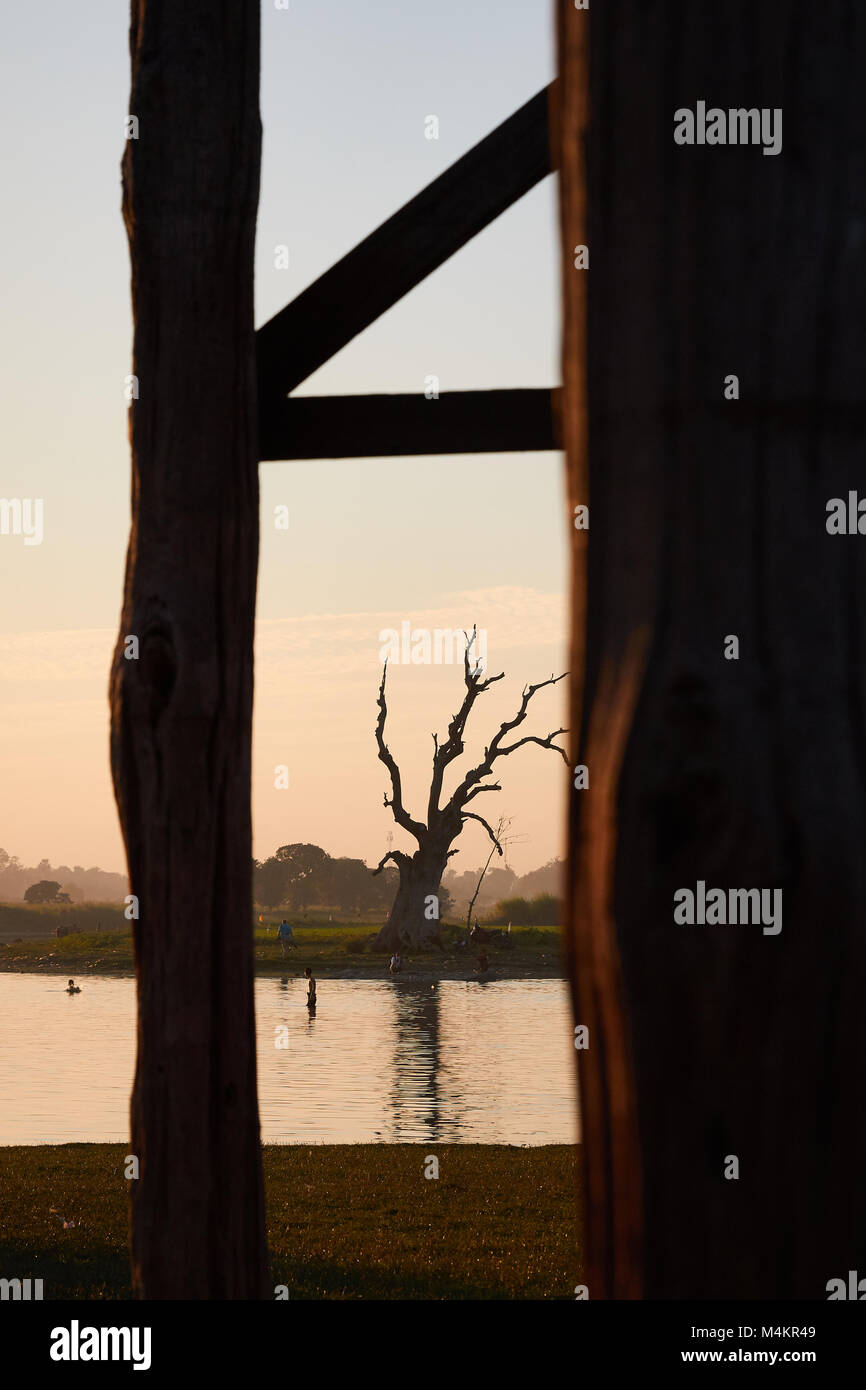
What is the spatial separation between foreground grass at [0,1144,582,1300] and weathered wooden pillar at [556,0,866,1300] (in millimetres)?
6689

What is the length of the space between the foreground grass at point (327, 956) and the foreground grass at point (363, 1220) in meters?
28.9

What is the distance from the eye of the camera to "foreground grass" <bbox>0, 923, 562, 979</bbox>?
48.5 m

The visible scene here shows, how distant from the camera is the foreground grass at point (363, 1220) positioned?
8812mm

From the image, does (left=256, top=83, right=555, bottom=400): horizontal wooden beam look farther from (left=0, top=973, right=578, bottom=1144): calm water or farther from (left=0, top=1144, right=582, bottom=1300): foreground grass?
(left=0, top=973, right=578, bottom=1144): calm water

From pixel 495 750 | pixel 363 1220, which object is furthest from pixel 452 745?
pixel 363 1220

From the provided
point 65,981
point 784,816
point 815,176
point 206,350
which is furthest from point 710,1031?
point 65,981

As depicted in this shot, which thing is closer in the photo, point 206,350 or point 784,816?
point 784,816

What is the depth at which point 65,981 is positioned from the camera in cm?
4716

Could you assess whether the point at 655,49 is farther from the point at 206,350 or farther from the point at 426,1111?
the point at 426,1111

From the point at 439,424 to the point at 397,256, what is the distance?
1.27 feet

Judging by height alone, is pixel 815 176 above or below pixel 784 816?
above

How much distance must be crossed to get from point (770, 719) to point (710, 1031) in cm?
25

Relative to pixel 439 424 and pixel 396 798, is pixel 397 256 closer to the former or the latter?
pixel 439 424

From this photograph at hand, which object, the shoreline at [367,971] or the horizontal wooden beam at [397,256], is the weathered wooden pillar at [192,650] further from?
the shoreline at [367,971]
